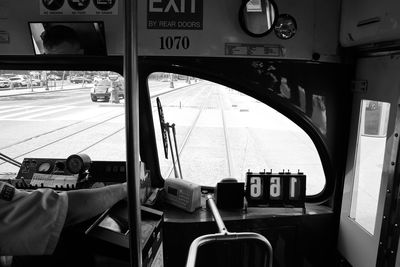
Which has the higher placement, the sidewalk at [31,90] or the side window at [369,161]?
the sidewalk at [31,90]

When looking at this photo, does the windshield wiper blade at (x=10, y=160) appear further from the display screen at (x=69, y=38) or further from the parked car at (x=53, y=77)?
the display screen at (x=69, y=38)

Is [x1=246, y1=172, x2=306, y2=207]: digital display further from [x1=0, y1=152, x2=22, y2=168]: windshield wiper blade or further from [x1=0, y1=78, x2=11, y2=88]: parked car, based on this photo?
[x1=0, y1=78, x2=11, y2=88]: parked car

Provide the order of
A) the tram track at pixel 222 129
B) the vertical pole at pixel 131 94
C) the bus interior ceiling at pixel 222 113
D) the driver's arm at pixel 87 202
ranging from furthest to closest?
the tram track at pixel 222 129
the bus interior ceiling at pixel 222 113
the driver's arm at pixel 87 202
the vertical pole at pixel 131 94

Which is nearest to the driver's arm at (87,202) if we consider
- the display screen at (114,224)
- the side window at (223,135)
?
the display screen at (114,224)

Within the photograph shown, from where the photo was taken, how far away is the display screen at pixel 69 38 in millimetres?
2227

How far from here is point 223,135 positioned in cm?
247

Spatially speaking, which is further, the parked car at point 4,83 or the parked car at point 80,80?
the parked car at point 80,80

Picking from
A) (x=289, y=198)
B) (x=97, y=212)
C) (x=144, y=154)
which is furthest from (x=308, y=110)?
(x=97, y=212)

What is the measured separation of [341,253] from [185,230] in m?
1.06

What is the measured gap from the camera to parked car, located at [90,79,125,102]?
233 centimetres

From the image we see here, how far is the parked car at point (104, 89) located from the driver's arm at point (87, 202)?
83 cm

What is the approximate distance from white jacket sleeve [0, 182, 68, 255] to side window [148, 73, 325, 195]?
1199 mm

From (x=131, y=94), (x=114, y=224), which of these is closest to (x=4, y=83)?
(x=114, y=224)

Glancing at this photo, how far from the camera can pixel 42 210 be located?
4.34 ft
